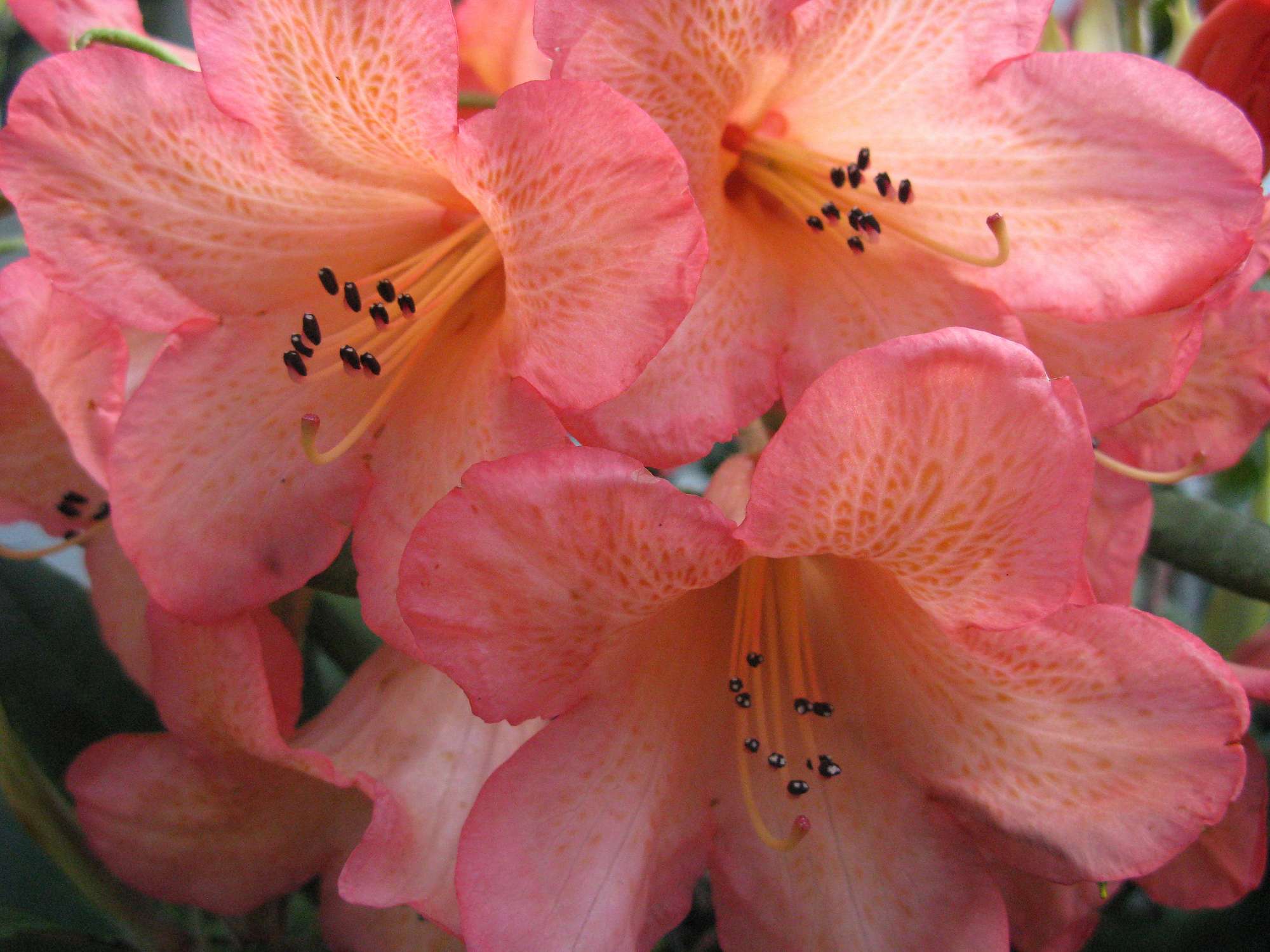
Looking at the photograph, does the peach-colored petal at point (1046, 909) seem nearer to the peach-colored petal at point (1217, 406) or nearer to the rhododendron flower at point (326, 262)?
the peach-colored petal at point (1217, 406)

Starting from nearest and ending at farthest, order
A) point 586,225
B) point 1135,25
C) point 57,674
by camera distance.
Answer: point 586,225 → point 57,674 → point 1135,25

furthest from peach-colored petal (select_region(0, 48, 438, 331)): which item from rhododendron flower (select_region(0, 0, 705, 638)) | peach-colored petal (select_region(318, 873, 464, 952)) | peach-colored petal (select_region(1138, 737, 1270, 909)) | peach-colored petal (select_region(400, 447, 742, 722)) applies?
peach-colored petal (select_region(1138, 737, 1270, 909))

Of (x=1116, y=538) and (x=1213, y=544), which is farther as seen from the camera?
(x=1213, y=544)

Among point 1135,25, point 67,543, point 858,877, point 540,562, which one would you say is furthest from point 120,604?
point 1135,25

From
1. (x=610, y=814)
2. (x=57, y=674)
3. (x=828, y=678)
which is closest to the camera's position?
(x=610, y=814)

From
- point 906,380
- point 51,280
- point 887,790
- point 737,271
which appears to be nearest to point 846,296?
→ point 737,271

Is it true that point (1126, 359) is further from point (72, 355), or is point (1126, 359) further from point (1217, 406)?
point (72, 355)

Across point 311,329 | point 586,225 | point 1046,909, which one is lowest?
point 1046,909
